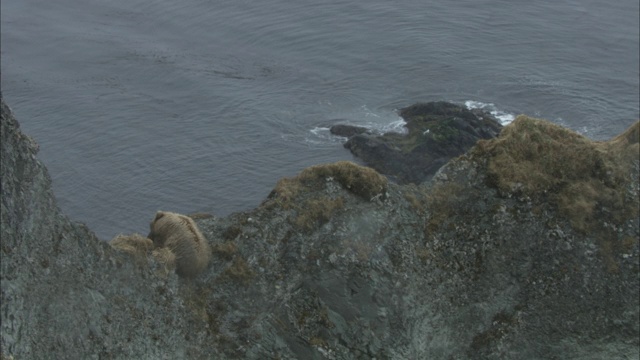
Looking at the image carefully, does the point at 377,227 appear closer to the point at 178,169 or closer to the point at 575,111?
the point at 178,169

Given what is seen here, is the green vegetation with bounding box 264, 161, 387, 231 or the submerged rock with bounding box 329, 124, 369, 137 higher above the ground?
the green vegetation with bounding box 264, 161, 387, 231

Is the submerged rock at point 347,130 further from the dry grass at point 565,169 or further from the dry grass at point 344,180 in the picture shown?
the dry grass at point 344,180

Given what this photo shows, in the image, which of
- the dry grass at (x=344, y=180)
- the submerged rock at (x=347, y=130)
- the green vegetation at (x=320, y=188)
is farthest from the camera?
the submerged rock at (x=347, y=130)

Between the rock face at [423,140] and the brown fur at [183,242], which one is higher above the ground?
the brown fur at [183,242]

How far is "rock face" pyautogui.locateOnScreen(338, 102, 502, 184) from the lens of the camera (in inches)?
2928

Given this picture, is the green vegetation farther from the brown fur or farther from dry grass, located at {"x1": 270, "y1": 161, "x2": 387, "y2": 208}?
the brown fur

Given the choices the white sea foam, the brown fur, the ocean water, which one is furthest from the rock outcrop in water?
the white sea foam

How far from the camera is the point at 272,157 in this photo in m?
79.8

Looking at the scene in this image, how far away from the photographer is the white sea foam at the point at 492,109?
83.8 meters

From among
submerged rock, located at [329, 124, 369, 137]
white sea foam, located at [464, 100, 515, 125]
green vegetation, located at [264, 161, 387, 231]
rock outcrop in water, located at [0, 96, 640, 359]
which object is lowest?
submerged rock, located at [329, 124, 369, 137]

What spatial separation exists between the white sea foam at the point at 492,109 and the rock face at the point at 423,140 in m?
1.40

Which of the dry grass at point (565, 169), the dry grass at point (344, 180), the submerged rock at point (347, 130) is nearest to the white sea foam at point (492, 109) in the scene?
the submerged rock at point (347, 130)

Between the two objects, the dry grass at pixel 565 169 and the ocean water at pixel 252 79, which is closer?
the dry grass at pixel 565 169

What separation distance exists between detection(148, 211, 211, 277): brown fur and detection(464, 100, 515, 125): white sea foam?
51.1 metres
